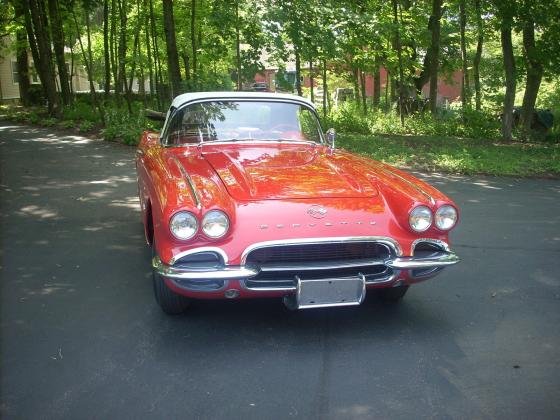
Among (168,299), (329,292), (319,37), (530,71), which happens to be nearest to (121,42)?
(319,37)

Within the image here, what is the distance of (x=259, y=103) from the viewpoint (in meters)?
4.85

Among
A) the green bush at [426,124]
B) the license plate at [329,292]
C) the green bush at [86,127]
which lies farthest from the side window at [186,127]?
the green bush at [426,124]

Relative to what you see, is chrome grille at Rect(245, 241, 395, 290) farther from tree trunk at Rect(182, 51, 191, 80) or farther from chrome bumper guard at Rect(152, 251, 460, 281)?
tree trunk at Rect(182, 51, 191, 80)

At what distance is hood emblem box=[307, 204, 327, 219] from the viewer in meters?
3.22

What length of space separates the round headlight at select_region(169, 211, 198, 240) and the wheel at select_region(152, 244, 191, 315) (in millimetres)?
509

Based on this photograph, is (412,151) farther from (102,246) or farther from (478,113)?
(102,246)

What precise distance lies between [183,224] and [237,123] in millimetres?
1823

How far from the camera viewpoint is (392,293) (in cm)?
388

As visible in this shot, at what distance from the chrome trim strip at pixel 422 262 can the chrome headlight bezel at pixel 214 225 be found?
3.30 feet

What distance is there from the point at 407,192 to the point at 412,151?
885cm

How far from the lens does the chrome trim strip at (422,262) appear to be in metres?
3.27

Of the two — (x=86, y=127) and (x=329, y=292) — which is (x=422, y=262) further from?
(x=86, y=127)

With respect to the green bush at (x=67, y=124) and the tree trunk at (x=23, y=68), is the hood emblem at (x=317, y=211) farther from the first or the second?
the tree trunk at (x=23, y=68)

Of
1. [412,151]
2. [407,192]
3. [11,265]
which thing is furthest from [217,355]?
[412,151]
